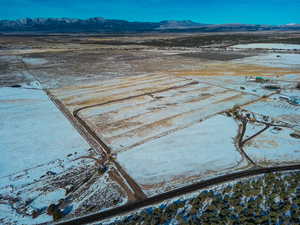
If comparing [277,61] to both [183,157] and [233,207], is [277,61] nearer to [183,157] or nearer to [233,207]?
[183,157]

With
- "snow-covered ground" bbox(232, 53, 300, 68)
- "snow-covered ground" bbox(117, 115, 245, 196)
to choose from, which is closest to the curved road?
"snow-covered ground" bbox(117, 115, 245, 196)

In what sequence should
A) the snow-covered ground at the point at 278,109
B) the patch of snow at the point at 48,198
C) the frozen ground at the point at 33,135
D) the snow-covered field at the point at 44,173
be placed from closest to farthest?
1. the snow-covered field at the point at 44,173
2. the patch of snow at the point at 48,198
3. the frozen ground at the point at 33,135
4. the snow-covered ground at the point at 278,109

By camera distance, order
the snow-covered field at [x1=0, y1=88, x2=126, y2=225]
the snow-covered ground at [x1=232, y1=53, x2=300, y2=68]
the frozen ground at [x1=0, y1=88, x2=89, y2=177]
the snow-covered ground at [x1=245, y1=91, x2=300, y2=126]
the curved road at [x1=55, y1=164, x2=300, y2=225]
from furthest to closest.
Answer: the snow-covered ground at [x1=232, y1=53, x2=300, y2=68] → the snow-covered ground at [x1=245, y1=91, x2=300, y2=126] → the frozen ground at [x1=0, y1=88, x2=89, y2=177] → the snow-covered field at [x1=0, y1=88, x2=126, y2=225] → the curved road at [x1=55, y1=164, x2=300, y2=225]

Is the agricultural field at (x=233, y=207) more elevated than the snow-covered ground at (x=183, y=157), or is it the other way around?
the snow-covered ground at (x=183, y=157)

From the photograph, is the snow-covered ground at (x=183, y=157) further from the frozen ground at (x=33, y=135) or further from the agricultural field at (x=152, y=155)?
the frozen ground at (x=33, y=135)

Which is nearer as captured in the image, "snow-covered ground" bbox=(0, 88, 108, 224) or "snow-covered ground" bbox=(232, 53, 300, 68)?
"snow-covered ground" bbox=(0, 88, 108, 224)

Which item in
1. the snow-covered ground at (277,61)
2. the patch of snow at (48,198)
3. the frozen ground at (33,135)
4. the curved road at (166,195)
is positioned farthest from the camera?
the snow-covered ground at (277,61)

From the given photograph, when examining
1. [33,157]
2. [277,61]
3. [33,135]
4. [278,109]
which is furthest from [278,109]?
[277,61]

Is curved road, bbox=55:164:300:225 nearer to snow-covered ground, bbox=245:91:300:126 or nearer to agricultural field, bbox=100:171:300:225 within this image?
agricultural field, bbox=100:171:300:225

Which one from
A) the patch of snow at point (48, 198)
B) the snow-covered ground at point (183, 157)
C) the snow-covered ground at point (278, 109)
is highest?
the snow-covered ground at point (278, 109)

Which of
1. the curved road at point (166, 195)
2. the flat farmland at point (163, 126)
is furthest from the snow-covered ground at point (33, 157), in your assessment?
the flat farmland at point (163, 126)
